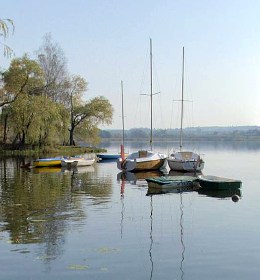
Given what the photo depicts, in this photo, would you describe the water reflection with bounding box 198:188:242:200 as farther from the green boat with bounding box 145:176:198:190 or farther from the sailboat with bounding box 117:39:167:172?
the sailboat with bounding box 117:39:167:172

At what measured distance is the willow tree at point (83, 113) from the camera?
78.7m

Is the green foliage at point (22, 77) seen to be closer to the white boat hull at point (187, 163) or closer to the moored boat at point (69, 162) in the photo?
the moored boat at point (69, 162)

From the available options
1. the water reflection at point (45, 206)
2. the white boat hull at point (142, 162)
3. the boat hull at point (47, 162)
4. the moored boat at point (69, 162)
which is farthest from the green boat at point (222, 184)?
the boat hull at point (47, 162)

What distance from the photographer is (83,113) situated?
259 ft

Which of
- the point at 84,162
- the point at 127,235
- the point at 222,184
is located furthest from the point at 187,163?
the point at 127,235

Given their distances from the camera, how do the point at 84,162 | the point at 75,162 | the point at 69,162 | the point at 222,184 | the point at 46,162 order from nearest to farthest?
1. the point at 222,184
2. the point at 46,162
3. the point at 69,162
4. the point at 75,162
5. the point at 84,162

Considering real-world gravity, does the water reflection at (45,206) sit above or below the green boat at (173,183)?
below

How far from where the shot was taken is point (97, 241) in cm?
1374

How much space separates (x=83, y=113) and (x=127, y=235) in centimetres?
6542

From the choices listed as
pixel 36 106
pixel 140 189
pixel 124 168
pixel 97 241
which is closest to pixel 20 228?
pixel 97 241

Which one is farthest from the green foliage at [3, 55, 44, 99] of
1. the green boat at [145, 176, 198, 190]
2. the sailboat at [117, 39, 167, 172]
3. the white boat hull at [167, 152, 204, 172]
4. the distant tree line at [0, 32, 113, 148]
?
the green boat at [145, 176, 198, 190]

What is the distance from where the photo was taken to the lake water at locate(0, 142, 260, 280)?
1105cm

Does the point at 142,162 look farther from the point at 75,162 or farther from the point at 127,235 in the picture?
the point at 127,235

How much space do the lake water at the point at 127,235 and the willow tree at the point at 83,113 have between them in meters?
53.8
